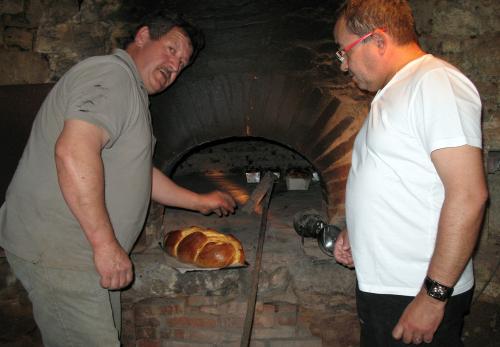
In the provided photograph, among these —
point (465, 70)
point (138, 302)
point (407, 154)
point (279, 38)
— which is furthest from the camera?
point (138, 302)

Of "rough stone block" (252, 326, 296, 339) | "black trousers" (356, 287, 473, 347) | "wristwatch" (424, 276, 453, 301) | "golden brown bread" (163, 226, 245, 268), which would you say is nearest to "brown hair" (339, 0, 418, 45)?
"wristwatch" (424, 276, 453, 301)

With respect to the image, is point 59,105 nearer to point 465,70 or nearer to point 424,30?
point 424,30

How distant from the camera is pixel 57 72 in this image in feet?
7.57

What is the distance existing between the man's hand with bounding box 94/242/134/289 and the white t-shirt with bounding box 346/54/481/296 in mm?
847

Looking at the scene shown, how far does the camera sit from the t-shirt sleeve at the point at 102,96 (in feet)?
4.41

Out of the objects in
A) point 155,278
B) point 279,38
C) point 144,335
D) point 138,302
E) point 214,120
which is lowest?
point 144,335

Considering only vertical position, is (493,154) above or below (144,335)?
above

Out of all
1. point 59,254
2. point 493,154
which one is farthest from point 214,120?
point 493,154

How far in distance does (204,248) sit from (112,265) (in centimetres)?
86

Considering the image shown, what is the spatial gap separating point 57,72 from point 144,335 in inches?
66.0

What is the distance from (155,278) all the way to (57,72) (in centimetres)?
133

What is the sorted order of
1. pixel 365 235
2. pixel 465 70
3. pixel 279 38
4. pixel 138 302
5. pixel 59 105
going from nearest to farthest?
pixel 365 235
pixel 59 105
pixel 465 70
pixel 279 38
pixel 138 302

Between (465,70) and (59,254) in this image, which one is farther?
(465,70)

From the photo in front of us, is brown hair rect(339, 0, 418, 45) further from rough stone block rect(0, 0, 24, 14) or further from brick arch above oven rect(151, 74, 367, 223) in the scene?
rough stone block rect(0, 0, 24, 14)
